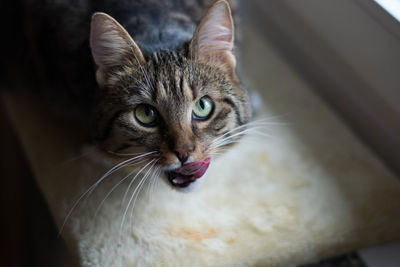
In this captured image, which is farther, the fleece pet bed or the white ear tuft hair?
the fleece pet bed

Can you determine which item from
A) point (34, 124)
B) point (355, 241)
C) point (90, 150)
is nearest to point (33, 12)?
point (34, 124)

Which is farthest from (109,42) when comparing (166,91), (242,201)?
(242,201)

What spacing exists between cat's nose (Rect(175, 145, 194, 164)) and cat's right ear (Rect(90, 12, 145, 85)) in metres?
0.24

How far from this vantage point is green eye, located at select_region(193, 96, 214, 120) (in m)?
1.01

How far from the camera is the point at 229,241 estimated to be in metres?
1.10

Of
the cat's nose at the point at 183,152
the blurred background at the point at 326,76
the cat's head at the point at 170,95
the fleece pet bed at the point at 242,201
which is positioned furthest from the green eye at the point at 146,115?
the blurred background at the point at 326,76

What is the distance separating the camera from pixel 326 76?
1.52m

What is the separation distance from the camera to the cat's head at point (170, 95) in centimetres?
97

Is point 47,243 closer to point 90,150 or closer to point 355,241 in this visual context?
point 90,150

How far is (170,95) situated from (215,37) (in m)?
0.19

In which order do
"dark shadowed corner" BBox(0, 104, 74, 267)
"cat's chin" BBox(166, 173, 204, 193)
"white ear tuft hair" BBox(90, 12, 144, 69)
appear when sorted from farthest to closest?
"dark shadowed corner" BBox(0, 104, 74, 267) < "cat's chin" BBox(166, 173, 204, 193) < "white ear tuft hair" BBox(90, 12, 144, 69)

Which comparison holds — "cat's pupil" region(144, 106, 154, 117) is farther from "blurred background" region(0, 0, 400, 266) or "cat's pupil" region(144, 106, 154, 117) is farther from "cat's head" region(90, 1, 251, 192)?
"blurred background" region(0, 0, 400, 266)

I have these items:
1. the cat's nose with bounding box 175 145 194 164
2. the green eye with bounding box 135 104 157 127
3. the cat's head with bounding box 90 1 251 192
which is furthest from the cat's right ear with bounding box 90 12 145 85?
the cat's nose with bounding box 175 145 194 164

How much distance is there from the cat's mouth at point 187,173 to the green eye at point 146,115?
0.46 feet
